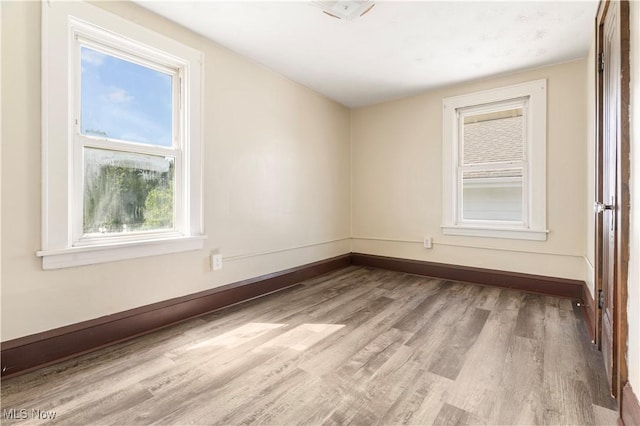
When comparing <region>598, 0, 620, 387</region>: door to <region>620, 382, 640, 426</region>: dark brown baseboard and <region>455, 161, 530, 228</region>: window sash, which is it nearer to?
<region>620, 382, 640, 426</region>: dark brown baseboard

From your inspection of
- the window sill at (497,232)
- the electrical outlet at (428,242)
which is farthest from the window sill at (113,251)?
the window sill at (497,232)

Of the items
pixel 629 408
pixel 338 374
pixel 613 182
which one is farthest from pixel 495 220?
pixel 338 374

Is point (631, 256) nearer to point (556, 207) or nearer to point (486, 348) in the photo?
point (486, 348)

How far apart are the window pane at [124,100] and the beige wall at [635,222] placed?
2.70 m

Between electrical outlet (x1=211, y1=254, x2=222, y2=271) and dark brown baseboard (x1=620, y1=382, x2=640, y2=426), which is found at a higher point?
electrical outlet (x1=211, y1=254, x2=222, y2=271)

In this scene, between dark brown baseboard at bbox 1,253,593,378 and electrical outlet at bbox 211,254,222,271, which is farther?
electrical outlet at bbox 211,254,222,271

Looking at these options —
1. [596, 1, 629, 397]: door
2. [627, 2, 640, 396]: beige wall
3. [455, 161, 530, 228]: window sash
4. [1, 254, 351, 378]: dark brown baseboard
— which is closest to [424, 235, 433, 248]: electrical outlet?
[455, 161, 530, 228]: window sash

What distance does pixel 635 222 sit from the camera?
1.17 meters

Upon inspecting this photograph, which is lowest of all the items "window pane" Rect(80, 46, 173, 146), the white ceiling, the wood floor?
the wood floor

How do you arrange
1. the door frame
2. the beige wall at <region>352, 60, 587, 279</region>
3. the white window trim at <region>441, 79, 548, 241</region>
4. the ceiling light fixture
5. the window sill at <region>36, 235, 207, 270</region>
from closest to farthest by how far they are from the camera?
1. the door frame
2. the window sill at <region>36, 235, 207, 270</region>
3. the ceiling light fixture
4. the beige wall at <region>352, 60, 587, 279</region>
5. the white window trim at <region>441, 79, 548, 241</region>

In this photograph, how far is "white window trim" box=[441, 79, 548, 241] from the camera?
119 inches

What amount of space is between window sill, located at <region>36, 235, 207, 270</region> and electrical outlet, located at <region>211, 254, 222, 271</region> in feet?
0.56

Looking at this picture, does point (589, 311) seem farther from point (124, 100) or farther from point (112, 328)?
point (124, 100)

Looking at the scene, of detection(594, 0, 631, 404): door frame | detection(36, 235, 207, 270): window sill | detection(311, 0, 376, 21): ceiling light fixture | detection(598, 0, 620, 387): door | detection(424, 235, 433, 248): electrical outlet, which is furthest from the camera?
detection(424, 235, 433, 248): electrical outlet
